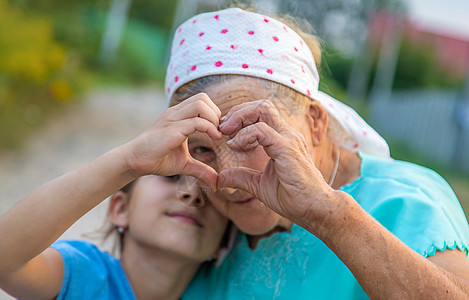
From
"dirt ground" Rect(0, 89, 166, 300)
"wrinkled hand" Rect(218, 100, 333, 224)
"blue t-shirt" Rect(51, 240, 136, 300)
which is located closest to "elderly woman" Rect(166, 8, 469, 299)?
"wrinkled hand" Rect(218, 100, 333, 224)

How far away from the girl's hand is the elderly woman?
75 millimetres

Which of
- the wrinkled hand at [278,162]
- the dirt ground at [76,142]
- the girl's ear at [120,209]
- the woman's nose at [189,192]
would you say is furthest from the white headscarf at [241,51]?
the dirt ground at [76,142]

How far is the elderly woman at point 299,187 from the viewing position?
147 centimetres

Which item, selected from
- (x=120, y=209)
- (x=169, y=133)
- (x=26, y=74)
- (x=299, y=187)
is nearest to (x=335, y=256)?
(x=299, y=187)

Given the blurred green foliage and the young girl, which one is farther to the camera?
the blurred green foliage

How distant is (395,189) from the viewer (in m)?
1.94

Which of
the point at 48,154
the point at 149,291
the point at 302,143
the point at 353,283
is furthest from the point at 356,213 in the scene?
the point at 48,154

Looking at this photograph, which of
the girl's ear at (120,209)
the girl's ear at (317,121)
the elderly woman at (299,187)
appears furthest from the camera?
the girl's ear at (120,209)

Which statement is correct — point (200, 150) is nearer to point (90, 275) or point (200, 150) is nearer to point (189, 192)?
point (189, 192)

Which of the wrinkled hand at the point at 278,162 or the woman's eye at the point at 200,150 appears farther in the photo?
the woman's eye at the point at 200,150

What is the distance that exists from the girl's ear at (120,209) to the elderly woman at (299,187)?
47cm

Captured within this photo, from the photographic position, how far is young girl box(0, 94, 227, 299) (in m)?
1.65

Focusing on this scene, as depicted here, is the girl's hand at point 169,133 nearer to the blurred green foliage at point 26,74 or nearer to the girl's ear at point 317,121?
the girl's ear at point 317,121

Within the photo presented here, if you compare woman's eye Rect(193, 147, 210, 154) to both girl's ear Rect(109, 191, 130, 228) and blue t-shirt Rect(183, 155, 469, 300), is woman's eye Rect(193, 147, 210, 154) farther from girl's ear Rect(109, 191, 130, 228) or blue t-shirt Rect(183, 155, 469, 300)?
girl's ear Rect(109, 191, 130, 228)
